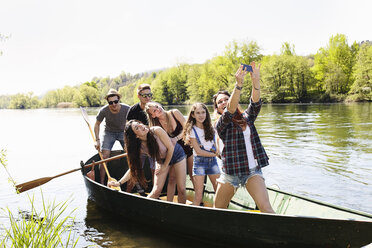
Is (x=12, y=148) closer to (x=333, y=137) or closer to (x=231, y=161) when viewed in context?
(x=333, y=137)

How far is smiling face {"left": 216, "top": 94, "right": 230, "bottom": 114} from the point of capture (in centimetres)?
380

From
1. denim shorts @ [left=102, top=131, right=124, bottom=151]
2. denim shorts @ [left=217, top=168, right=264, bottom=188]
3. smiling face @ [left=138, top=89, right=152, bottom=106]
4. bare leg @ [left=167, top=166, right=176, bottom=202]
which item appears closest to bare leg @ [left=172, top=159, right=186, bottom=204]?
bare leg @ [left=167, top=166, right=176, bottom=202]

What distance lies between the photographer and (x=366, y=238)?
133 inches

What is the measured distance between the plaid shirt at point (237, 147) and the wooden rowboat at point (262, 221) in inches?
22.0

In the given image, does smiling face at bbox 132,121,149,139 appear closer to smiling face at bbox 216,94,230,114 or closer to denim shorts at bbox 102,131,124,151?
smiling face at bbox 216,94,230,114

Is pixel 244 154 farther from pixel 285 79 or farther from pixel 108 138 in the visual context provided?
pixel 285 79

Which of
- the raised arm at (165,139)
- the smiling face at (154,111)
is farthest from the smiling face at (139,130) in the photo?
the smiling face at (154,111)

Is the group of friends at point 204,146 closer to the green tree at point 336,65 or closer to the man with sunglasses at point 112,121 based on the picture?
the man with sunglasses at point 112,121

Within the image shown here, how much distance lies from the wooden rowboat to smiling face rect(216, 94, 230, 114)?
113cm

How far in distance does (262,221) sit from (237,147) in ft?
2.84

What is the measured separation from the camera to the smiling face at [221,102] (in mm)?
3803

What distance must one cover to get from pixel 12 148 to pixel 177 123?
16.2 meters

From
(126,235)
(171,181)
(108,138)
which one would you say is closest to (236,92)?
(171,181)

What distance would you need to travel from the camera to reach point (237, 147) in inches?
144
